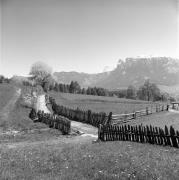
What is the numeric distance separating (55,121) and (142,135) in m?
14.9

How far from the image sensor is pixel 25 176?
6.72m

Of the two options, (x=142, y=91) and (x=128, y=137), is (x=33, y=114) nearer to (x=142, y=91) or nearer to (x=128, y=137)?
(x=128, y=137)

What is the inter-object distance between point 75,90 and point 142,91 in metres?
39.4

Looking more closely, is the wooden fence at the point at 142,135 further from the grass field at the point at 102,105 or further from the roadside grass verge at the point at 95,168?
the grass field at the point at 102,105

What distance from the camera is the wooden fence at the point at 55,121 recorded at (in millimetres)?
23969

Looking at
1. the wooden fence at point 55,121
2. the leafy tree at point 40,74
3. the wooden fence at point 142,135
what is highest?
the leafy tree at point 40,74

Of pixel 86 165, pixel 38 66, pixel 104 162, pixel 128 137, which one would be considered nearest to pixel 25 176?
pixel 86 165

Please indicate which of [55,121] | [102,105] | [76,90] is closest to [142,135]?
[55,121]

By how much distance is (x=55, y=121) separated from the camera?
26.8 m

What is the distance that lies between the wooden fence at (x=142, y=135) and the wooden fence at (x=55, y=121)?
690 centimetres

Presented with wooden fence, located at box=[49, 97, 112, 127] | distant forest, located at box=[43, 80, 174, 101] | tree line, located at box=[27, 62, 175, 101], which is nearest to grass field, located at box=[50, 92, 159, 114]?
wooden fence, located at box=[49, 97, 112, 127]

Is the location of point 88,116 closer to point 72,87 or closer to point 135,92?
point 72,87

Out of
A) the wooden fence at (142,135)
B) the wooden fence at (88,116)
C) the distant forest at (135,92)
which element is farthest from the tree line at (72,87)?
the wooden fence at (142,135)

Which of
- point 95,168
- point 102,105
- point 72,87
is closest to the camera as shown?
point 95,168
